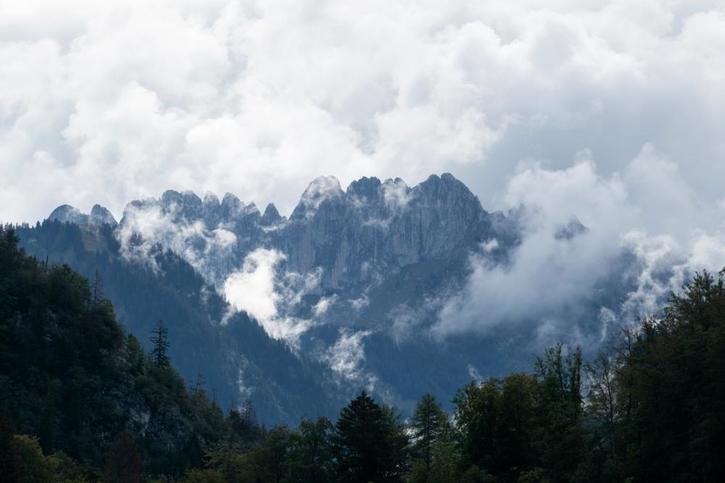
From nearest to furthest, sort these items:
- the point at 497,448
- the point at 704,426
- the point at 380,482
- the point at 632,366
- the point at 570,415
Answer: the point at 704,426
the point at 632,366
the point at 570,415
the point at 497,448
the point at 380,482

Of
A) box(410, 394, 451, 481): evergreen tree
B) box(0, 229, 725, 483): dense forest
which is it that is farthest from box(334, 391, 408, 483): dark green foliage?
box(410, 394, 451, 481): evergreen tree

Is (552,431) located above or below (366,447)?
below

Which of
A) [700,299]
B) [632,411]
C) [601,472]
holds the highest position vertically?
[700,299]

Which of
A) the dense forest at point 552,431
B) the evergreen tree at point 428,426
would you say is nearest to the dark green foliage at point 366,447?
the dense forest at point 552,431

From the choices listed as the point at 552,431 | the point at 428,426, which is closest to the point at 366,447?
the point at 428,426

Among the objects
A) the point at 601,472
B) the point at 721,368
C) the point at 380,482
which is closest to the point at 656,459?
the point at 601,472

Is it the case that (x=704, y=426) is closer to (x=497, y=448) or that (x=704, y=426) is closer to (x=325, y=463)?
(x=497, y=448)

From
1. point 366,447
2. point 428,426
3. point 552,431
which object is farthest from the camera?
point 428,426

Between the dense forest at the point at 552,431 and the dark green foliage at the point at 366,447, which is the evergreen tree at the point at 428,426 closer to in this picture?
the dense forest at the point at 552,431

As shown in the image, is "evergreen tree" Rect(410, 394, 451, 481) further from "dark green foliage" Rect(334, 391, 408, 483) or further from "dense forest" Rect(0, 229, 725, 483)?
"dark green foliage" Rect(334, 391, 408, 483)

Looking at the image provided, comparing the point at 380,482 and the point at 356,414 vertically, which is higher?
the point at 356,414

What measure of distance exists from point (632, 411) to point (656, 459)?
8509 millimetres

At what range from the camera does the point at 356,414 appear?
410 ft

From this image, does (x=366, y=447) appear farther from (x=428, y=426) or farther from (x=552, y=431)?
(x=552, y=431)
